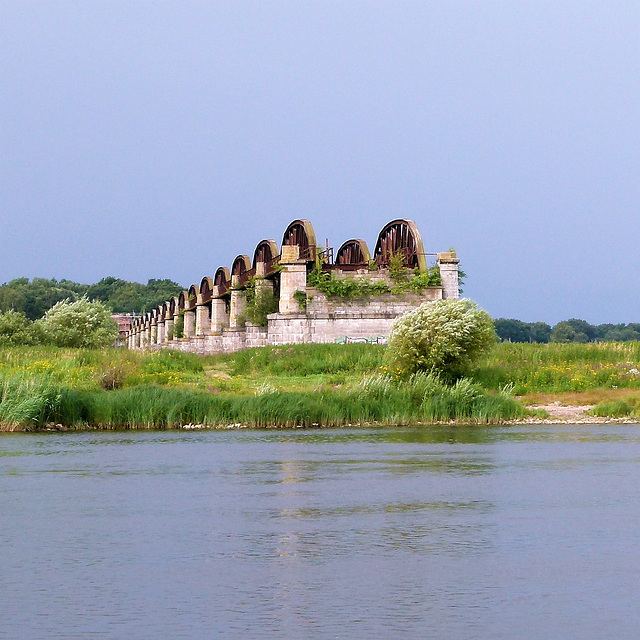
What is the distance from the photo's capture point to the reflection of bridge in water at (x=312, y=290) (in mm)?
62281

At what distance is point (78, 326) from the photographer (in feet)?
272

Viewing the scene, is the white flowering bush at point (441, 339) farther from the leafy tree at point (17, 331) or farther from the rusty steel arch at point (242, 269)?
the rusty steel arch at point (242, 269)

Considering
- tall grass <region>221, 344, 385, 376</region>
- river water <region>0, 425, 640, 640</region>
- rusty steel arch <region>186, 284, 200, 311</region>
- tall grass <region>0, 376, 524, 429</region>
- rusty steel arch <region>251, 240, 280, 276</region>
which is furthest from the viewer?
rusty steel arch <region>186, 284, 200, 311</region>

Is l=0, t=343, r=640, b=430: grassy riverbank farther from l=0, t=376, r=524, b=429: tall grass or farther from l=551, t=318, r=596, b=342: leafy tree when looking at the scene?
l=551, t=318, r=596, b=342: leafy tree

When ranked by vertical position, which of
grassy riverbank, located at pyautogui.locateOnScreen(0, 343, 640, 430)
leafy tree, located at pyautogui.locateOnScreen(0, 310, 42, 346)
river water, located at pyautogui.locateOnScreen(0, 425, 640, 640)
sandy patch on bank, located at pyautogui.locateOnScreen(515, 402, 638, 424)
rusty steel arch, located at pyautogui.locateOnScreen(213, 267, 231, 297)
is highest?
rusty steel arch, located at pyautogui.locateOnScreen(213, 267, 231, 297)

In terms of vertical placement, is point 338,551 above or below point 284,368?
below

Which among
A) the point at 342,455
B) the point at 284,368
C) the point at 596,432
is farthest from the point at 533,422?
the point at 284,368

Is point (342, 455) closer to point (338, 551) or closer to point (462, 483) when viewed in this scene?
point (462, 483)

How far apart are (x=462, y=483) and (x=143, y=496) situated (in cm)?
578

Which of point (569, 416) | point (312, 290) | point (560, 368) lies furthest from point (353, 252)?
point (569, 416)

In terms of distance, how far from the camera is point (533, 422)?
35.3 m

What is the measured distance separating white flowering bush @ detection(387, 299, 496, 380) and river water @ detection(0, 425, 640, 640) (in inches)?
553

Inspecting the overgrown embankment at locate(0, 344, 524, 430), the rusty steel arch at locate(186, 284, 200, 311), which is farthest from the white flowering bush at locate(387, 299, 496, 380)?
the rusty steel arch at locate(186, 284, 200, 311)

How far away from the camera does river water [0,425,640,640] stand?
428 inches
